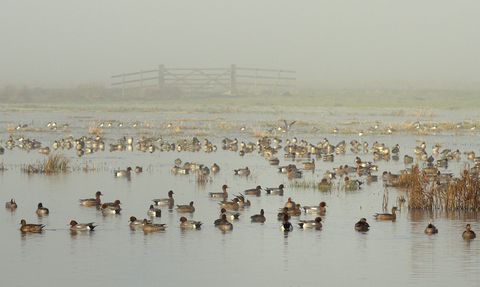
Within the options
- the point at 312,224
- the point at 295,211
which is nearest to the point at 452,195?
the point at 295,211

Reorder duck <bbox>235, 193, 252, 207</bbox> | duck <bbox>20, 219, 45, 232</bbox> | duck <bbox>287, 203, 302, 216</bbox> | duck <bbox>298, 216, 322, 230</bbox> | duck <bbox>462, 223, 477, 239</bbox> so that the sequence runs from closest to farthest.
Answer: duck <bbox>462, 223, 477, 239</bbox> → duck <bbox>20, 219, 45, 232</bbox> → duck <bbox>298, 216, 322, 230</bbox> → duck <bbox>287, 203, 302, 216</bbox> → duck <bbox>235, 193, 252, 207</bbox>

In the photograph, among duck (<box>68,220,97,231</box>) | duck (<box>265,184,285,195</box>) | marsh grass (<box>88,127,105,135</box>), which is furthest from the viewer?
marsh grass (<box>88,127,105,135</box>)

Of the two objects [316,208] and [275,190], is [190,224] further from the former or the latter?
[275,190]

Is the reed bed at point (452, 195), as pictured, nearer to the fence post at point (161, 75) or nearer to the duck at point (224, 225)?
the duck at point (224, 225)

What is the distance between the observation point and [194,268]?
48.1 ft

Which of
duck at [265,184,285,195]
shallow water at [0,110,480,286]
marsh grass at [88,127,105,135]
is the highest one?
marsh grass at [88,127,105,135]

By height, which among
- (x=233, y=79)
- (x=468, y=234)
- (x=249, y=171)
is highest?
(x=233, y=79)

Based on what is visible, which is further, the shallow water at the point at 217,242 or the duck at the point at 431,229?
the duck at the point at 431,229

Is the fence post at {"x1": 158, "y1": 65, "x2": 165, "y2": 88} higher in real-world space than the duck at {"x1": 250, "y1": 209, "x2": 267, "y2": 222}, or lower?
higher

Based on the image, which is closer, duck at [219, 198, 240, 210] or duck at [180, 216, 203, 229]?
duck at [180, 216, 203, 229]

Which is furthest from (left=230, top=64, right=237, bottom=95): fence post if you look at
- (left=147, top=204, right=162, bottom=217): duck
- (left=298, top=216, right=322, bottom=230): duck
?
(left=298, top=216, right=322, bottom=230): duck

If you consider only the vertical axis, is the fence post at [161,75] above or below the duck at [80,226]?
above

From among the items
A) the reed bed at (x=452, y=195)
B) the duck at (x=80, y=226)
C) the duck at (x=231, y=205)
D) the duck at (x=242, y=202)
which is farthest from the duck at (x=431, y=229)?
the duck at (x=80, y=226)

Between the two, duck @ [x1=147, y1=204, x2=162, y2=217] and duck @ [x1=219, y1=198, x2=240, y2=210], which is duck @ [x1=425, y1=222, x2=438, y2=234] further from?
duck @ [x1=147, y1=204, x2=162, y2=217]
